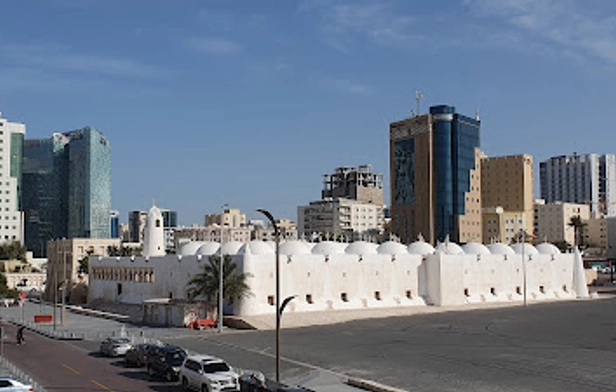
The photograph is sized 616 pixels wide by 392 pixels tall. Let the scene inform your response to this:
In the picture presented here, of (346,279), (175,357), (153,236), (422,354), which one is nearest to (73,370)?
(175,357)

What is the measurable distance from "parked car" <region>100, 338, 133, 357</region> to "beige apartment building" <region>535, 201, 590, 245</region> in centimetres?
16371

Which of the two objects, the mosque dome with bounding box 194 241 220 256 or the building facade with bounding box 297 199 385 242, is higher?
the building facade with bounding box 297 199 385 242

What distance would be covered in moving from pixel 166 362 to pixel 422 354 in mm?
13830

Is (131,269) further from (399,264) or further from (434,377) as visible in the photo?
(434,377)

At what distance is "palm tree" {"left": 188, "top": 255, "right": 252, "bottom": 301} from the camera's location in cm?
5041

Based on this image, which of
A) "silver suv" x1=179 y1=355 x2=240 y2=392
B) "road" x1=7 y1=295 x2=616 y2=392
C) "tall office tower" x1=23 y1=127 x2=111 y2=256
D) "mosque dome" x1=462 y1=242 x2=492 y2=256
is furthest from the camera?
"tall office tower" x1=23 y1=127 x2=111 y2=256

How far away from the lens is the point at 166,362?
28.2m

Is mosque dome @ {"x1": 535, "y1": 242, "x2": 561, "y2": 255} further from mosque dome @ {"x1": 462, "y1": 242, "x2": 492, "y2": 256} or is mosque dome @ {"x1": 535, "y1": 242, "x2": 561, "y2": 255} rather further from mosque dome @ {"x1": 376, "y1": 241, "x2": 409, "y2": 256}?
mosque dome @ {"x1": 376, "y1": 241, "x2": 409, "y2": 256}

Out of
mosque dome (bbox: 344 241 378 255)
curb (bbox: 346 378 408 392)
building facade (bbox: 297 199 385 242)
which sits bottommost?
curb (bbox: 346 378 408 392)

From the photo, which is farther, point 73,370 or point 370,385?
point 73,370

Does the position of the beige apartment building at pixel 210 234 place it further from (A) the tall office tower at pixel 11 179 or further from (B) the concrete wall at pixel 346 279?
(B) the concrete wall at pixel 346 279

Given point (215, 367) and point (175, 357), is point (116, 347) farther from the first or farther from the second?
point (215, 367)

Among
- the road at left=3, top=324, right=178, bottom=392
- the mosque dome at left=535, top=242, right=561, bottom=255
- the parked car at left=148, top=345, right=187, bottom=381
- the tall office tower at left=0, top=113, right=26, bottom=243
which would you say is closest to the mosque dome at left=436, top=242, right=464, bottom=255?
the mosque dome at left=535, top=242, right=561, bottom=255

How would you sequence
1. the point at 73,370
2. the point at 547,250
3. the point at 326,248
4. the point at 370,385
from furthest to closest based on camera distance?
the point at 547,250 → the point at 326,248 → the point at 73,370 → the point at 370,385
